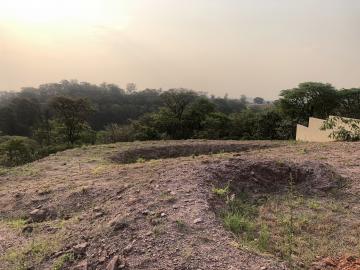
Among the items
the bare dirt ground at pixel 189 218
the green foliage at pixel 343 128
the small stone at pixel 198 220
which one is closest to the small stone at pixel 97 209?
the bare dirt ground at pixel 189 218

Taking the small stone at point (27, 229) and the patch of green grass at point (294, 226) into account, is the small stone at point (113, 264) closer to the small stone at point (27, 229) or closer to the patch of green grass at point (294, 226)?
the patch of green grass at point (294, 226)

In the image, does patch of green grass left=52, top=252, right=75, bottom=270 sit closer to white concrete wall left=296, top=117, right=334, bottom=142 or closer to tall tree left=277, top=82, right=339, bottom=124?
white concrete wall left=296, top=117, right=334, bottom=142

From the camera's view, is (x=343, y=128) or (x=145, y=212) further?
(x=343, y=128)

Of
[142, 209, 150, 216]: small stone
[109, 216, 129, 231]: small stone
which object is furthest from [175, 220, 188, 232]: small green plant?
[109, 216, 129, 231]: small stone

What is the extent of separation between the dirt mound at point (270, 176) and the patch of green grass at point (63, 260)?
6.69ft

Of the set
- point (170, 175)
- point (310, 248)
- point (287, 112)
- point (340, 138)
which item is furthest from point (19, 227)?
point (287, 112)

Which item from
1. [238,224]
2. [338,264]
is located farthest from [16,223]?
[338,264]

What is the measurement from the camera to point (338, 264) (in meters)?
3.53

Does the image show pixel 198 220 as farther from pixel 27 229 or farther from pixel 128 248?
pixel 27 229

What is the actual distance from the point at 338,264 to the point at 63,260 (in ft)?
7.68

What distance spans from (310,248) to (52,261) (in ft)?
7.59

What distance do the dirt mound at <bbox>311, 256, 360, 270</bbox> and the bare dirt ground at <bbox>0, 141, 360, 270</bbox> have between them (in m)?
0.01

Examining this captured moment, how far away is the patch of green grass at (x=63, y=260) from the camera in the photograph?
12.3ft

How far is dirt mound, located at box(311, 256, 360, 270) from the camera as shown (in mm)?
3436
